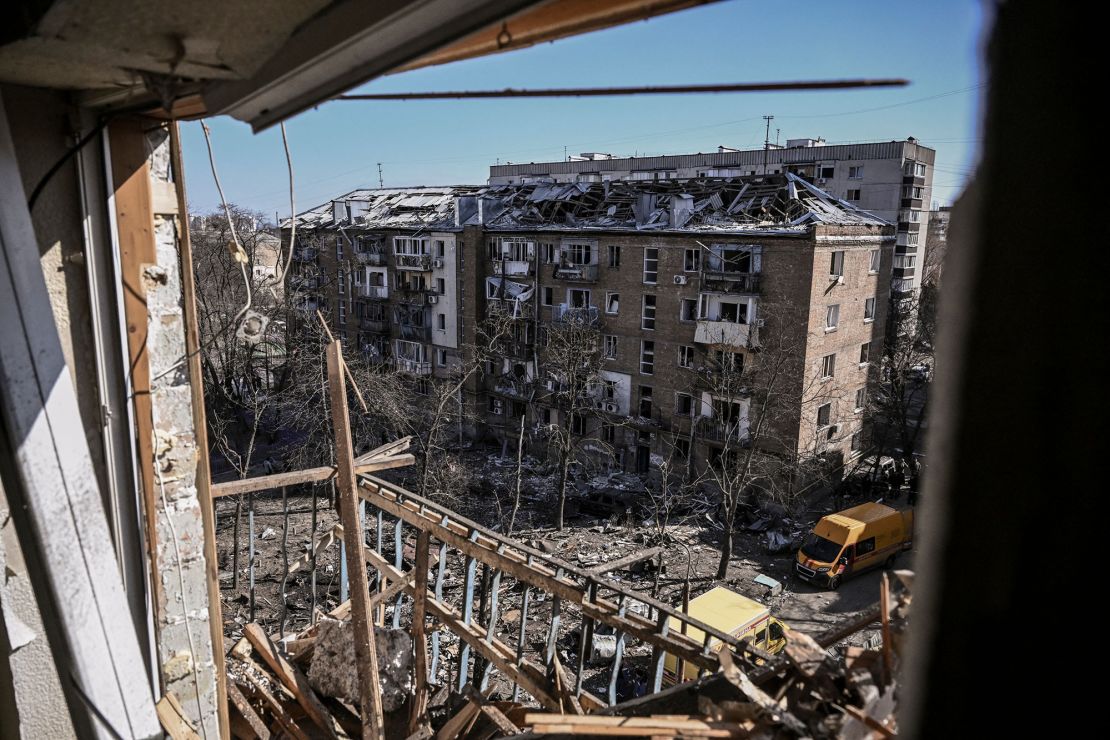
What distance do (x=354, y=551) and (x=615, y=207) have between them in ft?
74.1

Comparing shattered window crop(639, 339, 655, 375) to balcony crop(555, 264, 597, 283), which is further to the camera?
balcony crop(555, 264, 597, 283)

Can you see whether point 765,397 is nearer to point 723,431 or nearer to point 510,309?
point 723,431

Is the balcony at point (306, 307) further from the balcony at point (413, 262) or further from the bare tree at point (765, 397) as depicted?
the bare tree at point (765, 397)

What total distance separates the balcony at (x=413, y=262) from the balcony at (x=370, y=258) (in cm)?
79

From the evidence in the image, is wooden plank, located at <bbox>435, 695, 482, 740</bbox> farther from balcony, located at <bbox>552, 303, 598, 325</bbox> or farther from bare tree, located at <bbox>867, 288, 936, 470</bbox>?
bare tree, located at <bbox>867, 288, 936, 470</bbox>

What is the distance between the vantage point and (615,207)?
25.6 metres

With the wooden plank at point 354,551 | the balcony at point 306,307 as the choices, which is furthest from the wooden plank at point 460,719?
the balcony at point 306,307

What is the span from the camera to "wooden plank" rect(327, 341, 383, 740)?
404 centimetres

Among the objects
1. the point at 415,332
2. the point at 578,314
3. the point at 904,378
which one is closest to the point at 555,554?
the point at 578,314

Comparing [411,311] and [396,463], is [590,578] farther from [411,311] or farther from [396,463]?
[411,311]

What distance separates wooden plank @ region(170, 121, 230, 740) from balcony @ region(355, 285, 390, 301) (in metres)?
29.2

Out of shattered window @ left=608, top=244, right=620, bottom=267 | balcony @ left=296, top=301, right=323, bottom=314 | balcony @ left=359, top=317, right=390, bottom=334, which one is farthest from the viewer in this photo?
balcony @ left=359, top=317, right=390, bottom=334

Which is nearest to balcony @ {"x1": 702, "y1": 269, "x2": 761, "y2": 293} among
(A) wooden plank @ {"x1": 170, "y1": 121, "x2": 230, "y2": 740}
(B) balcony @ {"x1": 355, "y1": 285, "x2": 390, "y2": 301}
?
(B) balcony @ {"x1": 355, "y1": 285, "x2": 390, "y2": 301}

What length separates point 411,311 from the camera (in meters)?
30.3
